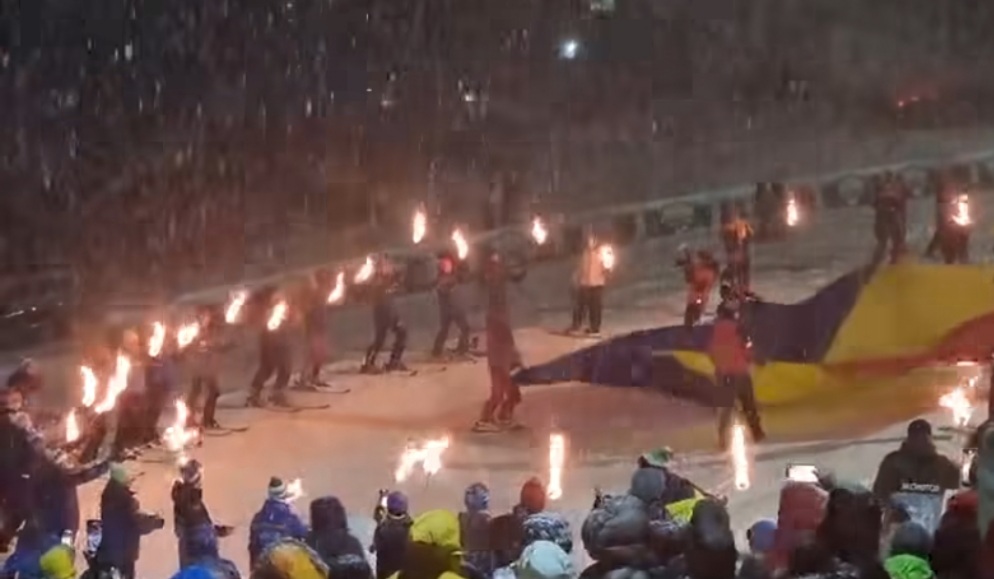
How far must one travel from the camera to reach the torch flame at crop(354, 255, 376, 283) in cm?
1227

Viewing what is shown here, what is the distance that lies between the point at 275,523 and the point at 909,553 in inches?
107

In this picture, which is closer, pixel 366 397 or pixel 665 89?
pixel 366 397

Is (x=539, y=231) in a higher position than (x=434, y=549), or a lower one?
higher

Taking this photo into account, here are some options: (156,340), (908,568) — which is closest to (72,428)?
(156,340)

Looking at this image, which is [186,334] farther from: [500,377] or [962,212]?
[962,212]

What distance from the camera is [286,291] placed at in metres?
12.3

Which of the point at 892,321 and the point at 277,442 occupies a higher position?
the point at 892,321

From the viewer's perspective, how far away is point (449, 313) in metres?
11.1

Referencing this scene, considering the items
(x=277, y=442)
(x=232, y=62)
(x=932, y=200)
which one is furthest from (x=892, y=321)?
(x=232, y=62)

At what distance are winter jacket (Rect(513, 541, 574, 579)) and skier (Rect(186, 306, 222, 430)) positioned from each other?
6046 millimetres

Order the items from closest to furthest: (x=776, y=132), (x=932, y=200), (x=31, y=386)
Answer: (x=31, y=386), (x=932, y=200), (x=776, y=132)

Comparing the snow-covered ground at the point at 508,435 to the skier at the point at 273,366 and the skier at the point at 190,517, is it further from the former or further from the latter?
the skier at the point at 190,517

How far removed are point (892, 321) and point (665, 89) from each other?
22.6ft

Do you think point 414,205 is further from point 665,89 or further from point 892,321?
point 892,321
